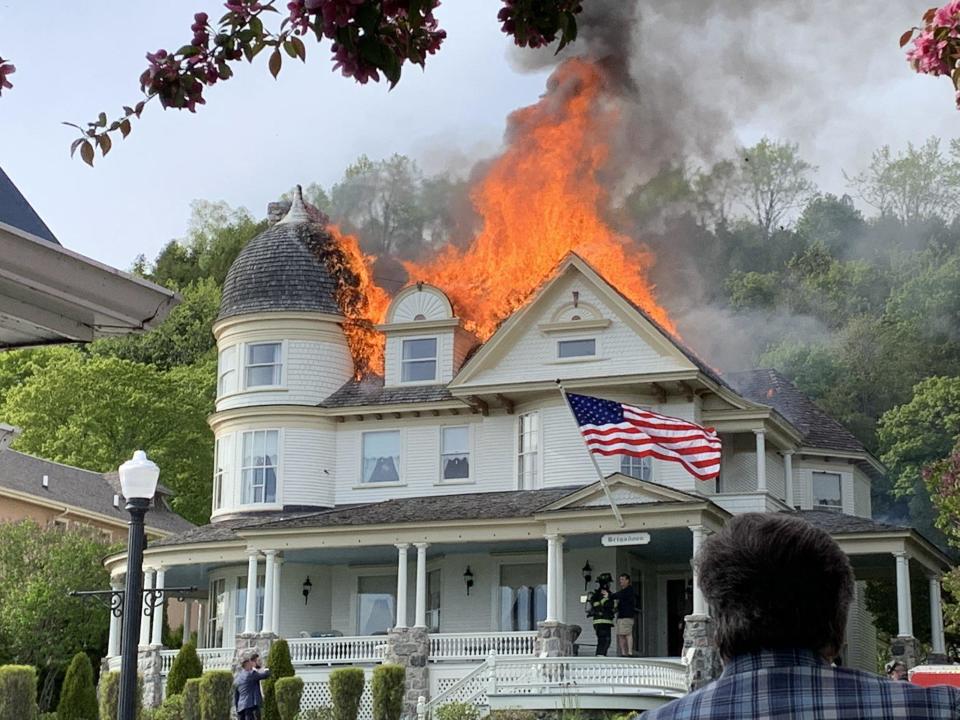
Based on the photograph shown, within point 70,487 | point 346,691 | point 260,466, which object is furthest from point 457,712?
point 70,487

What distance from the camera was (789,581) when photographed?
138 inches

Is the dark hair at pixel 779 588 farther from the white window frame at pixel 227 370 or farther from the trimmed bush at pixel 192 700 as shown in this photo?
the white window frame at pixel 227 370

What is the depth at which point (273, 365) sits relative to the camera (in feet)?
135

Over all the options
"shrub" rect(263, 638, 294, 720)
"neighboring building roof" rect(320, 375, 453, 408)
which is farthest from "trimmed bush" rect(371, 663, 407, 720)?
"neighboring building roof" rect(320, 375, 453, 408)

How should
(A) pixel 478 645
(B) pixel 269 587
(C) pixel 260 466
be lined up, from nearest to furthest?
(A) pixel 478 645 → (B) pixel 269 587 → (C) pixel 260 466

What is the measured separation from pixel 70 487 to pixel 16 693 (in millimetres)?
22296

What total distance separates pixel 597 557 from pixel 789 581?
1315 inches

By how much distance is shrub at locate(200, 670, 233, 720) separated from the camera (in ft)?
102

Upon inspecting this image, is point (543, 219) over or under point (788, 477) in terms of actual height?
over

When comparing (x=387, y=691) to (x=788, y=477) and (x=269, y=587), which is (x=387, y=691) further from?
(x=788, y=477)

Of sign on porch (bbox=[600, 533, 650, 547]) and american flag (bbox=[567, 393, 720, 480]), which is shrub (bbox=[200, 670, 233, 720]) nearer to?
sign on porch (bbox=[600, 533, 650, 547])

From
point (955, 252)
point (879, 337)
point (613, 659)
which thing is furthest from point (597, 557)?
point (955, 252)

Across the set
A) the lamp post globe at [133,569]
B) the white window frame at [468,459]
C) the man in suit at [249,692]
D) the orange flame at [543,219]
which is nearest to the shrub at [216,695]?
the man in suit at [249,692]

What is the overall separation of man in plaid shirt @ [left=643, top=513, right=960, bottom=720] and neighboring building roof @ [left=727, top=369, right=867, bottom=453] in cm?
3777
